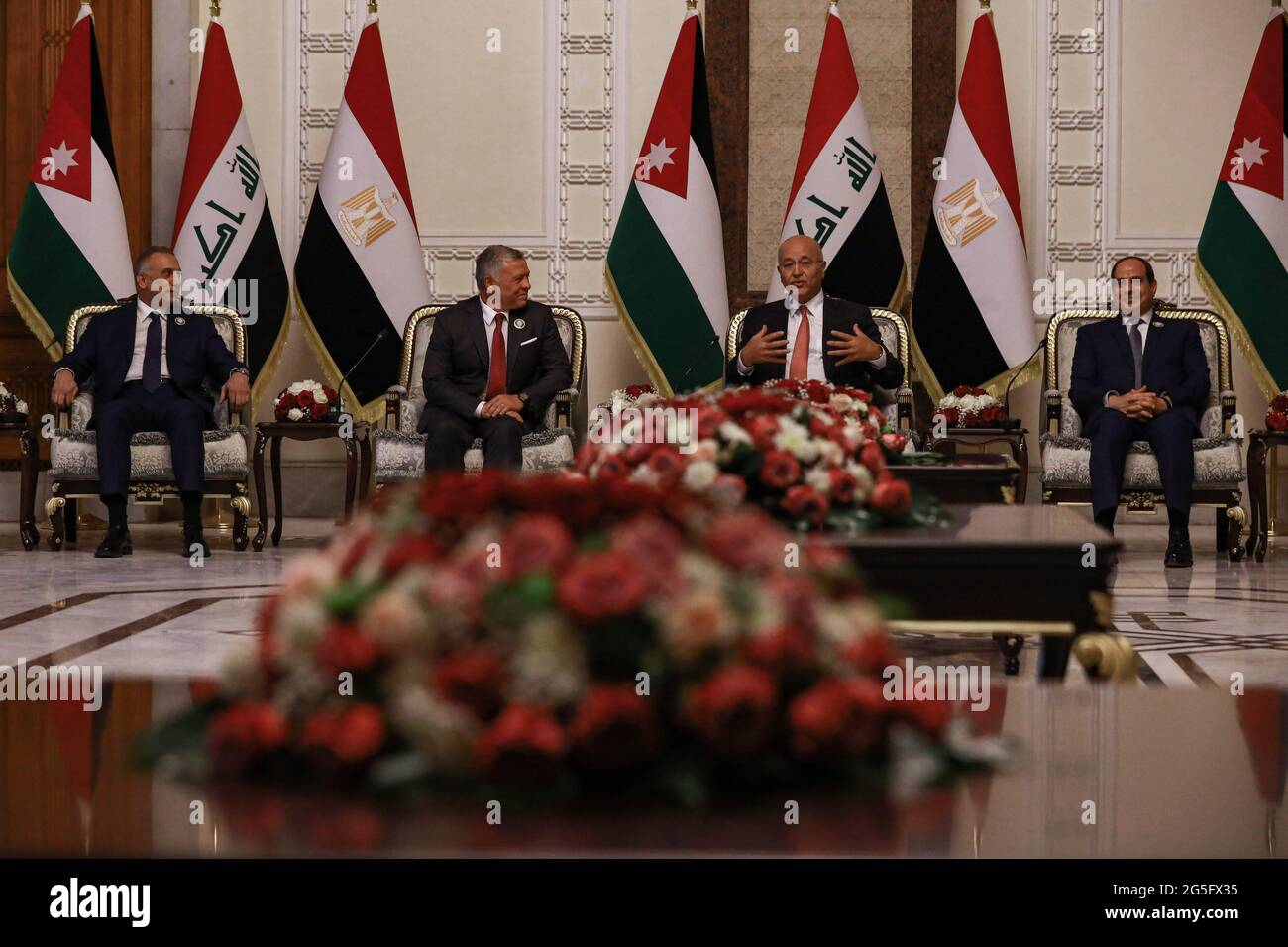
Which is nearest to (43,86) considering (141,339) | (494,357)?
(141,339)

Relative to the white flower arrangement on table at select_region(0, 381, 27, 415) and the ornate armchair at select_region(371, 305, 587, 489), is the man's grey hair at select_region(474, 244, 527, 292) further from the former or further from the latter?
the white flower arrangement on table at select_region(0, 381, 27, 415)

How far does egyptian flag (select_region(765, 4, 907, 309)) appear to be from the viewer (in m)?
7.50

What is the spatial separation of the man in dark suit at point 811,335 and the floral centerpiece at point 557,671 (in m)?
4.83

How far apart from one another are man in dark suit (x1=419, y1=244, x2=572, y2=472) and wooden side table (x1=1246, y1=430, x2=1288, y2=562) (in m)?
3.01

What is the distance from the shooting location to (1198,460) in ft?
20.9

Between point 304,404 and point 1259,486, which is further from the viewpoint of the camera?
point 304,404

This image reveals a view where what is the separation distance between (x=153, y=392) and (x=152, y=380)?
0.05m

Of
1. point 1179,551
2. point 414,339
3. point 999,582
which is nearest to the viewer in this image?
point 999,582

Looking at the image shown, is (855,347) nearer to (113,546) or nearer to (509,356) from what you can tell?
(509,356)

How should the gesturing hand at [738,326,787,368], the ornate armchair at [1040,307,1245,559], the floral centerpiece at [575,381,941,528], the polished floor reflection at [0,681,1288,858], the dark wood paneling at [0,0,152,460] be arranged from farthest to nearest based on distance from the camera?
1. the dark wood paneling at [0,0,152,460]
2. the ornate armchair at [1040,307,1245,559]
3. the gesturing hand at [738,326,787,368]
4. the floral centerpiece at [575,381,941,528]
5. the polished floor reflection at [0,681,1288,858]

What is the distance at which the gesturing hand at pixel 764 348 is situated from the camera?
552 centimetres

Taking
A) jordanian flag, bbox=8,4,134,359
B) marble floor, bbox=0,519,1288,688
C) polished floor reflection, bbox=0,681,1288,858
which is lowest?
marble floor, bbox=0,519,1288,688

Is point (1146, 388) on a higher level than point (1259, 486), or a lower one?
higher

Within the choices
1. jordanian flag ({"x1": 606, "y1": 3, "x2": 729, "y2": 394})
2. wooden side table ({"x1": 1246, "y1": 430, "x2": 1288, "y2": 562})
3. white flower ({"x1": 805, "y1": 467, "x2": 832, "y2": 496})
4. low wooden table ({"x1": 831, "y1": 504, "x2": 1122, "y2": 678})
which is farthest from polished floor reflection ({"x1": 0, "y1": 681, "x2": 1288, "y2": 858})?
jordanian flag ({"x1": 606, "y1": 3, "x2": 729, "y2": 394})
